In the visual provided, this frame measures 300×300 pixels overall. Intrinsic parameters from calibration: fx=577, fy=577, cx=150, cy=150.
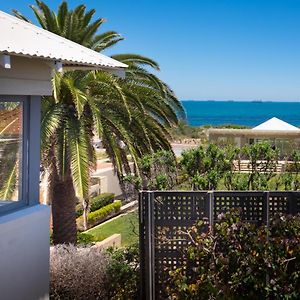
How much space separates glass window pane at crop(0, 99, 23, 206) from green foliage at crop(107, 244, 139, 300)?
7.36ft

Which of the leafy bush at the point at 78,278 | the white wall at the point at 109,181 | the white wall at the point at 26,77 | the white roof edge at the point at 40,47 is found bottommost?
the white wall at the point at 109,181

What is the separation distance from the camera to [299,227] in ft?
22.8

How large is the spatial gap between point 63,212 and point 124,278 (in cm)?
526

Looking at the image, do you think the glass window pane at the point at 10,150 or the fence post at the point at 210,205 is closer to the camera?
the glass window pane at the point at 10,150

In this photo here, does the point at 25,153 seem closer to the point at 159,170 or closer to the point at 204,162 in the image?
the point at 159,170

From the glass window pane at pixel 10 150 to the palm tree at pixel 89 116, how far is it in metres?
3.62

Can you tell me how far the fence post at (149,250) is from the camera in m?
7.74

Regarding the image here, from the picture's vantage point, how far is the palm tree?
37.8 feet

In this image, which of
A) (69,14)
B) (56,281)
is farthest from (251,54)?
(56,281)

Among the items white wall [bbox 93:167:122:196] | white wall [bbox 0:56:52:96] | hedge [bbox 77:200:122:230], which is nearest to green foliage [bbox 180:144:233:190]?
white wall [bbox 0:56:52:96]

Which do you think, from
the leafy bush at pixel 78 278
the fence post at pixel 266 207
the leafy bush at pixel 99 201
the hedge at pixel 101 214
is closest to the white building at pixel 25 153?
the leafy bush at pixel 78 278

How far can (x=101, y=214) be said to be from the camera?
23453 mm

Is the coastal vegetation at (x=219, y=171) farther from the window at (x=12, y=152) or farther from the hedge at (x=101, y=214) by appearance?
the hedge at (x=101, y=214)

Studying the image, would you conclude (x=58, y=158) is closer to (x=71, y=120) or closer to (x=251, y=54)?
(x=71, y=120)
